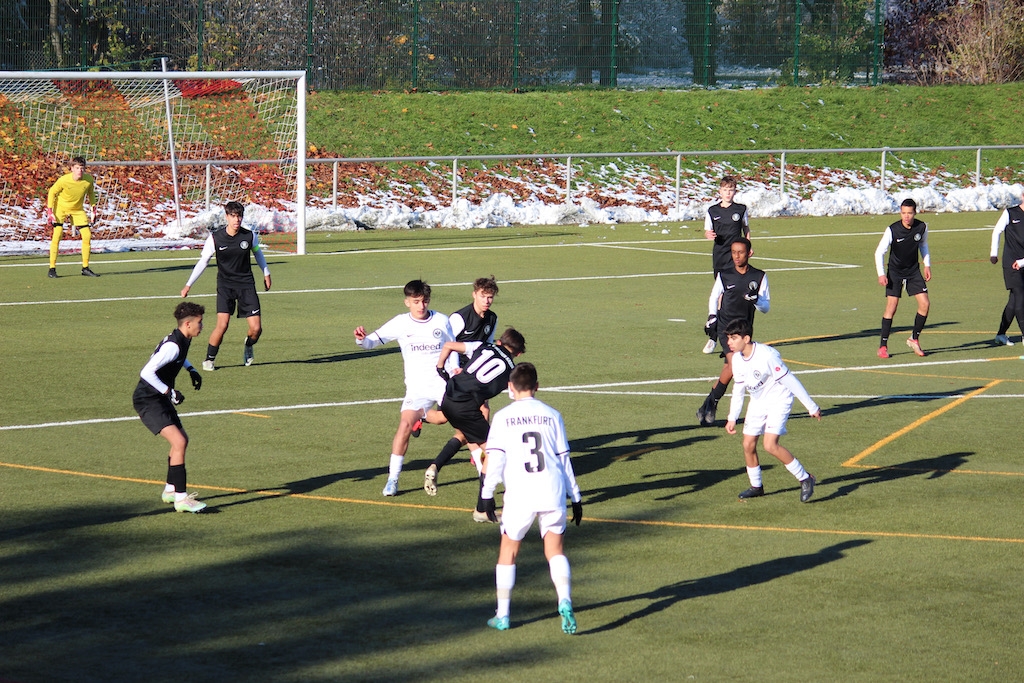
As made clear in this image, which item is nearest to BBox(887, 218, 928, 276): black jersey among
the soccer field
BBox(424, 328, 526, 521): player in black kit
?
the soccer field

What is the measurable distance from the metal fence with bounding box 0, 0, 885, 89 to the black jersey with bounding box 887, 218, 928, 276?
83.8 ft

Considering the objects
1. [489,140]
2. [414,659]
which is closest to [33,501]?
[414,659]

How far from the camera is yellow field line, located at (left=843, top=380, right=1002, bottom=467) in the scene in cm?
1269

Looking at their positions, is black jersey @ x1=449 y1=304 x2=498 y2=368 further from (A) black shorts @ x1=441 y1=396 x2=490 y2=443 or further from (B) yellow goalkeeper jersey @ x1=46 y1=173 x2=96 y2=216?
(B) yellow goalkeeper jersey @ x1=46 y1=173 x2=96 y2=216

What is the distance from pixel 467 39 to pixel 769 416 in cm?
3468

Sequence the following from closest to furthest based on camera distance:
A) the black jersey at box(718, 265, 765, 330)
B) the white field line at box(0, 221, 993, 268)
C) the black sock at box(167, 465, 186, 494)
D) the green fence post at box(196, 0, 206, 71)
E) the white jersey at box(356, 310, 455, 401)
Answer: the black sock at box(167, 465, 186, 494), the white jersey at box(356, 310, 455, 401), the black jersey at box(718, 265, 765, 330), the white field line at box(0, 221, 993, 268), the green fence post at box(196, 0, 206, 71)

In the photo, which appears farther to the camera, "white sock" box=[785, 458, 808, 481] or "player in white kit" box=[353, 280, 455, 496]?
"player in white kit" box=[353, 280, 455, 496]

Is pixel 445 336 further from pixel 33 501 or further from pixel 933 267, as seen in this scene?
pixel 933 267

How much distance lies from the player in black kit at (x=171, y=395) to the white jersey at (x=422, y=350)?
150 cm

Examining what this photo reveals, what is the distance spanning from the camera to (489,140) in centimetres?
4181

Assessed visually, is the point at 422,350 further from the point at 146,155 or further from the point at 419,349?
the point at 146,155

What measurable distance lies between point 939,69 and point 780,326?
3426 centimetres

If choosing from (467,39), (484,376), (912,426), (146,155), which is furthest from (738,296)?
(467,39)

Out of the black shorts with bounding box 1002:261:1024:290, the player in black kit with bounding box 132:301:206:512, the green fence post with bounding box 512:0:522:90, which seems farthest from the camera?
the green fence post with bounding box 512:0:522:90
